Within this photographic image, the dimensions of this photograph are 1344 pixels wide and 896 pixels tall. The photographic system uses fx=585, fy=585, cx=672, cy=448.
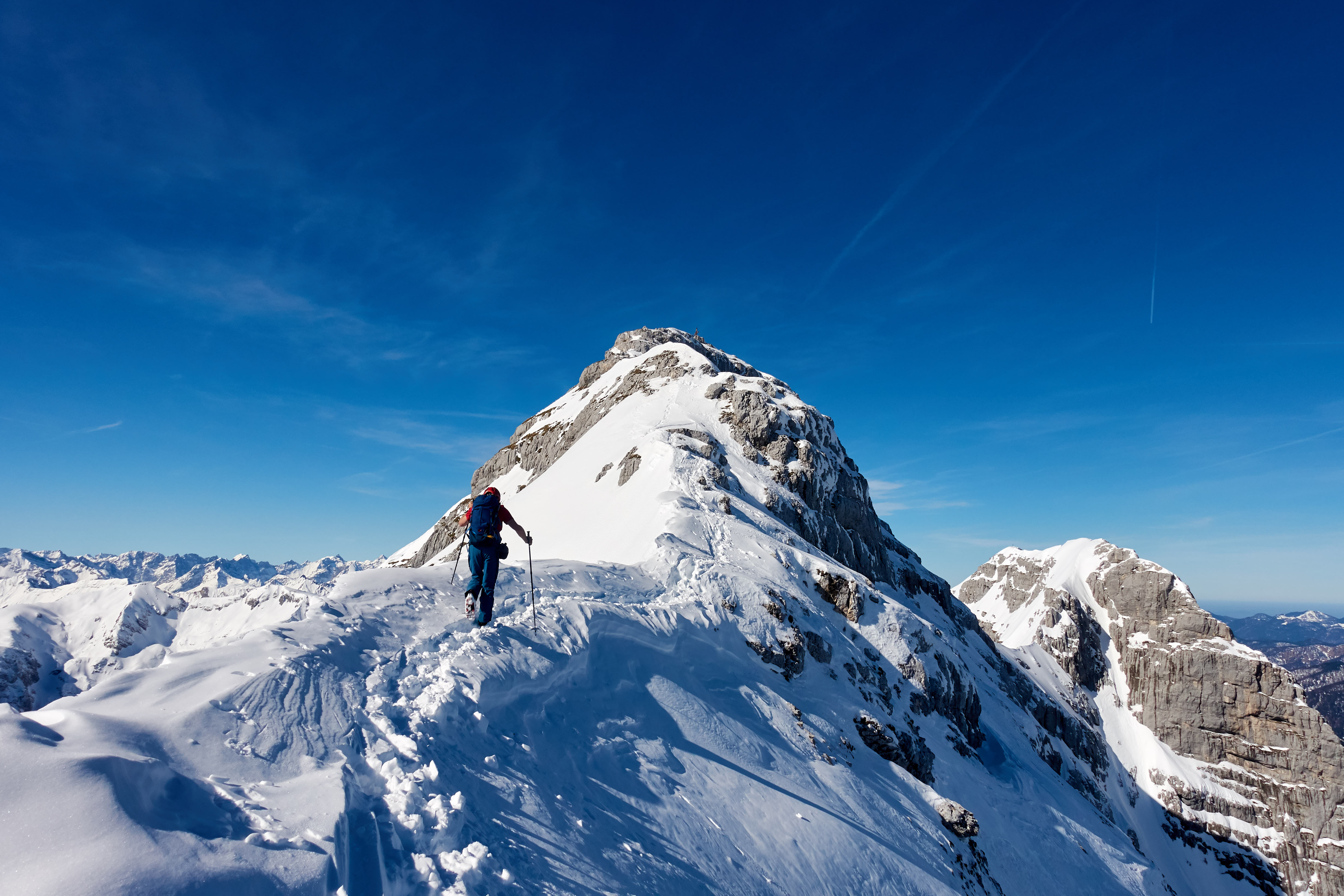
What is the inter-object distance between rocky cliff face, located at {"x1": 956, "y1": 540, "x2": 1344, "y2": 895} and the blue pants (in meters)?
102

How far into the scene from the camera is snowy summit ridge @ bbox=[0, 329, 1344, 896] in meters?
6.22

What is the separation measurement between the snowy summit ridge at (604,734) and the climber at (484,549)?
0.70 meters

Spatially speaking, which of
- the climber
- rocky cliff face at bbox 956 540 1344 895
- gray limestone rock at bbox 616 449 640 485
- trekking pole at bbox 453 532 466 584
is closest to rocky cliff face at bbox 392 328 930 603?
gray limestone rock at bbox 616 449 640 485

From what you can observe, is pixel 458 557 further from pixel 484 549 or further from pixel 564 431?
pixel 564 431

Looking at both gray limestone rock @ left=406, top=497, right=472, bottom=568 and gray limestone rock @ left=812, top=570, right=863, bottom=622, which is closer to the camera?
gray limestone rock @ left=812, top=570, right=863, bottom=622

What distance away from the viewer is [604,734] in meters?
11.9

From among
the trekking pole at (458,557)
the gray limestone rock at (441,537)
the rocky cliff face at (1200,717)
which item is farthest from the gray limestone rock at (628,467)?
the rocky cliff face at (1200,717)

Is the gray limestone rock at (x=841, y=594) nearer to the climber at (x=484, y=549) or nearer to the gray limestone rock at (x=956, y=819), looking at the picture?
the gray limestone rock at (x=956, y=819)

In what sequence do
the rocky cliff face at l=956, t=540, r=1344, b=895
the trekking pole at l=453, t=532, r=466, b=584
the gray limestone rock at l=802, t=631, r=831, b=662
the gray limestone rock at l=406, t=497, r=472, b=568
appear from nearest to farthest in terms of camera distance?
1. the trekking pole at l=453, t=532, r=466, b=584
2. the gray limestone rock at l=802, t=631, r=831, b=662
3. the gray limestone rock at l=406, t=497, r=472, b=568
4. the rocky cliff face at l=956, t=540, r=1344, b=895

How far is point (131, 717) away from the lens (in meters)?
7.27

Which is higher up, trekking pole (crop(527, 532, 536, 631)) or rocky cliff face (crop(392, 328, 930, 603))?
rocky cliff face (crop(392, 328, 930, 603))

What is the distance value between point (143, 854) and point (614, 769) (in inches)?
289

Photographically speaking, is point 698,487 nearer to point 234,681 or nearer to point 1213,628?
point 234,681

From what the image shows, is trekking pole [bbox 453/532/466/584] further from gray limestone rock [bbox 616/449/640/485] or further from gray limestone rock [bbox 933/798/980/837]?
gray limestone rock [bbox 616/449/640/485]
